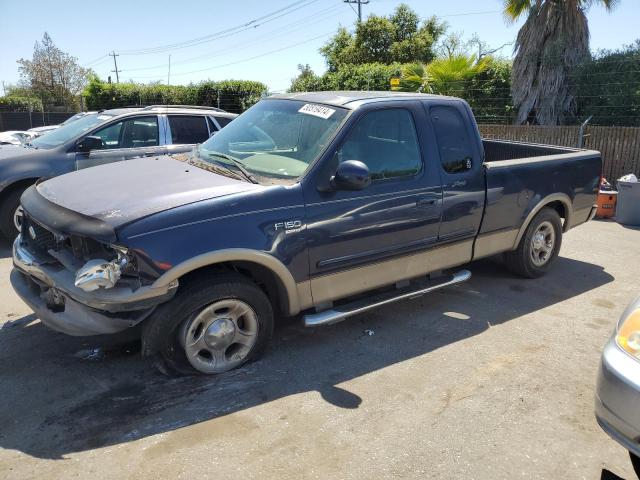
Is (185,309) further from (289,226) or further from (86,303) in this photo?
(289,226)

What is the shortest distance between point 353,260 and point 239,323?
0.99 meters

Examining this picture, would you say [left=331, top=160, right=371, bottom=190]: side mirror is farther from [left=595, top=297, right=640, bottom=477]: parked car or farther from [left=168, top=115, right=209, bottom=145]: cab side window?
[left=168, top=115, right=209, bottom=145]: cab side window

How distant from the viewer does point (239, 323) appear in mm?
3746

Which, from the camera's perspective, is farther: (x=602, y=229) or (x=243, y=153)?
(x=602, y=229)

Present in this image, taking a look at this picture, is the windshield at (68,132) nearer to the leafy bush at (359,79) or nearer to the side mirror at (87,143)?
the side mirror at (87,143)

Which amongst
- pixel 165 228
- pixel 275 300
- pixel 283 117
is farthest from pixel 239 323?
pixel 283 117

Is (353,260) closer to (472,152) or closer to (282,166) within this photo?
(282,166)

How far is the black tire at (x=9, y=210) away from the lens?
6504 mm

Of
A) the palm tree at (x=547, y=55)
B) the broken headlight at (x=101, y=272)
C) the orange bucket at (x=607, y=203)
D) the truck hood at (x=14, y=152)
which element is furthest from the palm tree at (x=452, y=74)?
the broken headlight at (x=101, y=272)

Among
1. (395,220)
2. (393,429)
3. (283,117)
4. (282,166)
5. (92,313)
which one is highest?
(283,117)

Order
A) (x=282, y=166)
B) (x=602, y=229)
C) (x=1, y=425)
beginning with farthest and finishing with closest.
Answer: (x=602, y=229) → (x=282, y=166) → (x=1, y=425)

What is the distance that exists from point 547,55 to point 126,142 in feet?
32.6

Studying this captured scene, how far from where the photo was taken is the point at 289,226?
3.66m

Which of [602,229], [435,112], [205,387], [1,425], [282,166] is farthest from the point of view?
[602,229]
